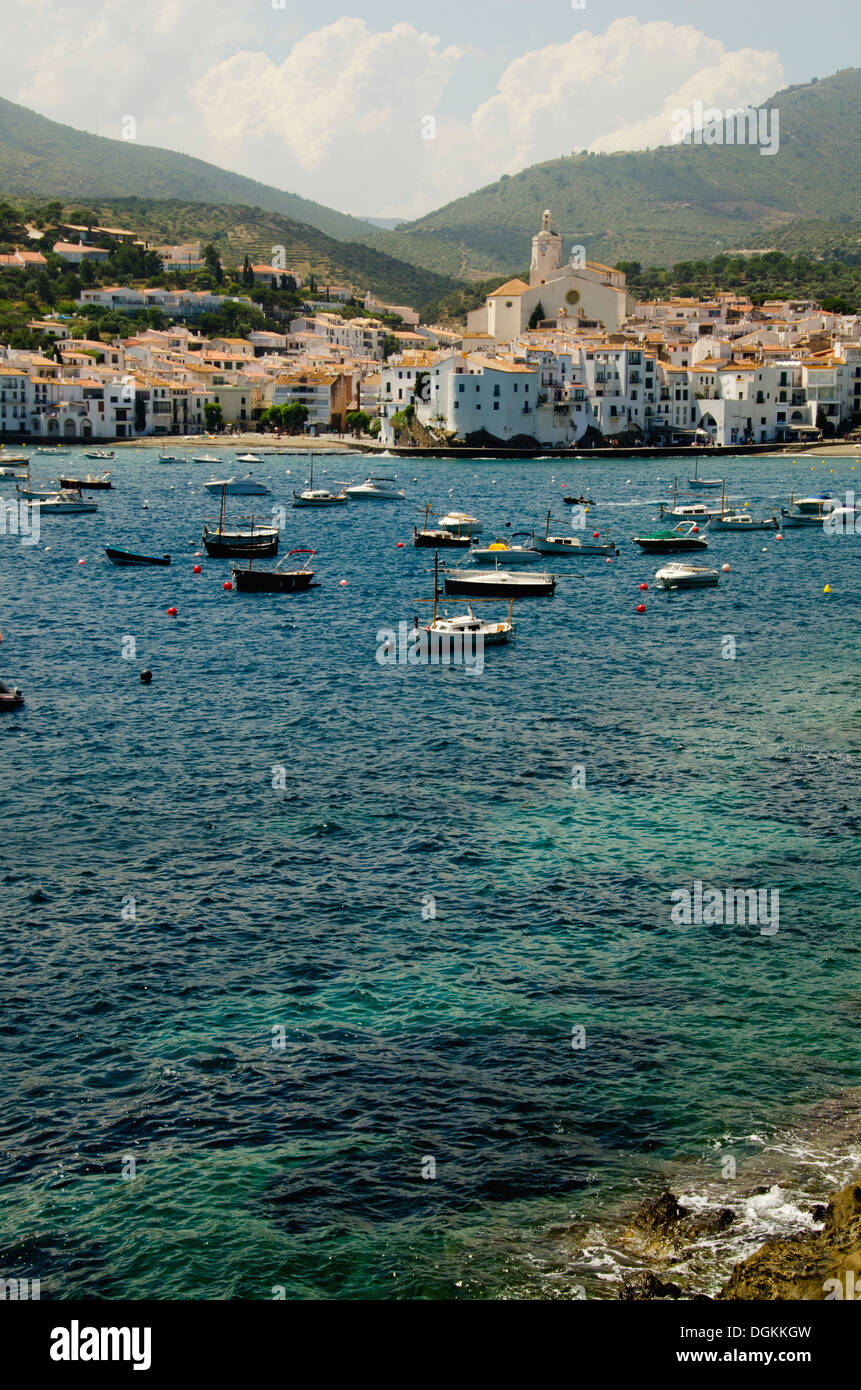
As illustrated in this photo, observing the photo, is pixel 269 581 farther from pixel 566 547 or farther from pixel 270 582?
pixel 566 547

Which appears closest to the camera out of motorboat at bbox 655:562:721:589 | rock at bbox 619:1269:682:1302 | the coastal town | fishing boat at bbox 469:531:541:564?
rock at bbox 619:1269:682:1302

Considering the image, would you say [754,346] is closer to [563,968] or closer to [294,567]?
[294,567]

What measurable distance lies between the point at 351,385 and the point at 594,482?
65.8 metres

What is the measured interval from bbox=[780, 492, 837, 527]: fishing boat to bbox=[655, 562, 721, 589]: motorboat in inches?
910

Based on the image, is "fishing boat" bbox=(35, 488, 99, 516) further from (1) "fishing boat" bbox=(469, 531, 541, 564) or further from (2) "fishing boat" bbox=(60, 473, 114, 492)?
(1) "fishing boat" bbox=(469, 531, 541, 564)

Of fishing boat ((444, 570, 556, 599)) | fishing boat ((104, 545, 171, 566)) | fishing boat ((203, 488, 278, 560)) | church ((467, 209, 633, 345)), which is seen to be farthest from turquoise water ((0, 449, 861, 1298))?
church ((467, 209, 633, 345))

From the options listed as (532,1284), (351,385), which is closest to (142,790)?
(532,1284)

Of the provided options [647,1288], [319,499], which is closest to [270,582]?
[319,499]

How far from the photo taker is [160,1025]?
15.5 meters

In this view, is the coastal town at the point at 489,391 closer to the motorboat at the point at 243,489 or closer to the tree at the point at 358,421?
the tree at the point at 358,421

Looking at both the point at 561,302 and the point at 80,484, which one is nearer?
the point at 80,484

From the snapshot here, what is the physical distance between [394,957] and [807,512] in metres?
66.8

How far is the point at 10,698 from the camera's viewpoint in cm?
3097

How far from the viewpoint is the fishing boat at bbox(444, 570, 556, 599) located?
4941 centimetres
